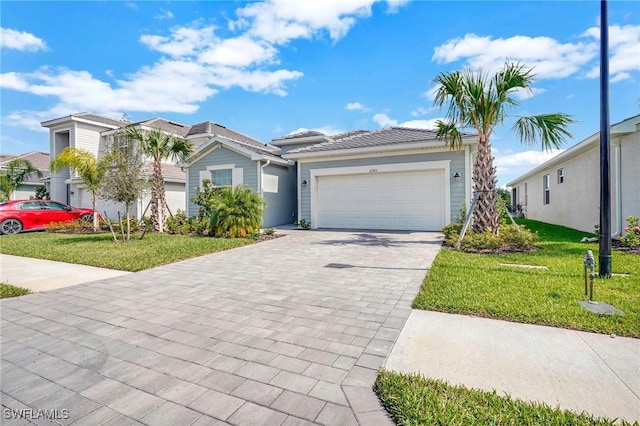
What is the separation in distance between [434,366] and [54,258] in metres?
9.69

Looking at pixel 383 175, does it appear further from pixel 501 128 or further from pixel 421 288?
pixel 421 288

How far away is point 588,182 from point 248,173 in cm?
1412

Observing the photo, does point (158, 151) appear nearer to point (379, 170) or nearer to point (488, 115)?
point (379, 170)

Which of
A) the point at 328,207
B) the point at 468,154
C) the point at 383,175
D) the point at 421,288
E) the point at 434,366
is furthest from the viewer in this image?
the point at 328,207

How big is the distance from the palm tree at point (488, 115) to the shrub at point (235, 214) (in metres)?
7.42

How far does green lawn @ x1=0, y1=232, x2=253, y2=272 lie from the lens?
7504 millimetres

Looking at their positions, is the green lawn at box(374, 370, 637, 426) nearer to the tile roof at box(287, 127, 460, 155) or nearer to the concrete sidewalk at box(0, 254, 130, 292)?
the concrete sidewalk at box(0, 254, 130, 292)

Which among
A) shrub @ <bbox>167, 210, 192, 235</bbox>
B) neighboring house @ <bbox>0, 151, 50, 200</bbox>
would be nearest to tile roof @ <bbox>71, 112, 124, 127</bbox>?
neighboring house @ <bbox>0, 151, 50, 200</bbox>

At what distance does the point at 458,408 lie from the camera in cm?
212

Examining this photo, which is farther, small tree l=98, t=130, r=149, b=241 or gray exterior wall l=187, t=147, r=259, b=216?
gray exterior wall l=187, t=147, r=259, b=216

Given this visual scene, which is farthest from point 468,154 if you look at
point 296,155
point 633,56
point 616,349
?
point 616,349

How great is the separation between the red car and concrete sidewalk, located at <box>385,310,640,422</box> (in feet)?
60.9

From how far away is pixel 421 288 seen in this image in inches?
199

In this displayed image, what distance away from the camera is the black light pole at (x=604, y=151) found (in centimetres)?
537
